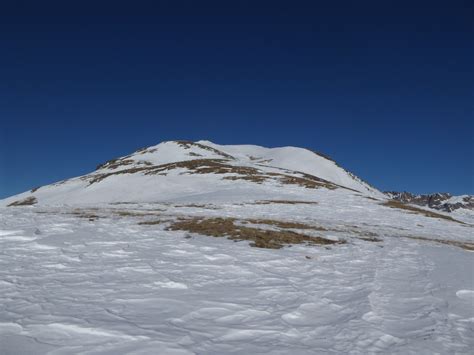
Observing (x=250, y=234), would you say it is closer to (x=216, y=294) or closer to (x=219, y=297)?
(x=216, y=294)

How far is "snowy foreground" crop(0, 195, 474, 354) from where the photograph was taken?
568cm

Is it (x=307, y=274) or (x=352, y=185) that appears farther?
(x=352, y=185)

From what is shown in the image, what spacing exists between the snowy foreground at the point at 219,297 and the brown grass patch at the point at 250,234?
38.7 inches

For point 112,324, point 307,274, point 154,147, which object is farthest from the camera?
point 154,147

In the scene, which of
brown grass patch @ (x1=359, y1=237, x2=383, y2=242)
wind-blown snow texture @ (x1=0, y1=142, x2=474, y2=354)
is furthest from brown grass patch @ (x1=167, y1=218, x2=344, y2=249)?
brown grass patch @ (x1=359, y1=237, x2=383, y2=242)

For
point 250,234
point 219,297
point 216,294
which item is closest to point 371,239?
point 250,234

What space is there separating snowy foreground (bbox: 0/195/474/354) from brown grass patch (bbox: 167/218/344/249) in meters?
0.98

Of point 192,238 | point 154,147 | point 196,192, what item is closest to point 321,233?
point 192,238

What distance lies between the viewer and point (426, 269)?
1203 centimetres

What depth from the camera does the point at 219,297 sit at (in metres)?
8.07

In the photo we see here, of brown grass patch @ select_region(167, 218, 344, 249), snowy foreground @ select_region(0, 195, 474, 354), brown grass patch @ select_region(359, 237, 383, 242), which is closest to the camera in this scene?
snowy foreground @ select_region(0, 195, 474, 354)

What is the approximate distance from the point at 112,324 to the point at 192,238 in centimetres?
990

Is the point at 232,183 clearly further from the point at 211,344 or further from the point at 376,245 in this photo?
the point at 211,344

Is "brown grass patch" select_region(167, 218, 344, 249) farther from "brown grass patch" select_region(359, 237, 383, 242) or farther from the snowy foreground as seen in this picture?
"brown grass patch" select_region(359, 237, 383, 242)
